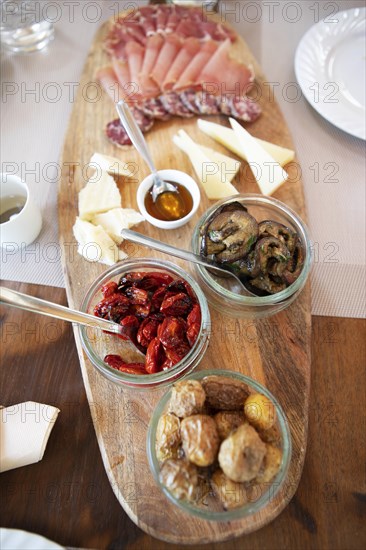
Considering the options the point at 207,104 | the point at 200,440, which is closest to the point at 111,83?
the point at 207,104

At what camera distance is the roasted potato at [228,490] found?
1077 mm

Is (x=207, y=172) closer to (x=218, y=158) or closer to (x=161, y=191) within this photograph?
(x=218, y=158)

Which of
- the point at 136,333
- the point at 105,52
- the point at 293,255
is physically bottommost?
the point at 136,333

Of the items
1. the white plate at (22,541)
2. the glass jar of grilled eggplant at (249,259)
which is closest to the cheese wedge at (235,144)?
the glass jar of grilled eggplant at (249,259)

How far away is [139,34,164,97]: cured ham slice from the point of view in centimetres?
192

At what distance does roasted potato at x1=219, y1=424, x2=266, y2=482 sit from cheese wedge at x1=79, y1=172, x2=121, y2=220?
941 millimetres

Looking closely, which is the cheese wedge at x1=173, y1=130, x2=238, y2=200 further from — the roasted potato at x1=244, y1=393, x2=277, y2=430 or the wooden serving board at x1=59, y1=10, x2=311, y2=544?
the roasted potato at x1=244, y1=393, x2=277, y2=430

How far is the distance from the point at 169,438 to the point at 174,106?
4.27 feet

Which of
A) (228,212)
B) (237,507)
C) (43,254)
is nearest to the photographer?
(237,507)

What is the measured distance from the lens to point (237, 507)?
3.59 feet

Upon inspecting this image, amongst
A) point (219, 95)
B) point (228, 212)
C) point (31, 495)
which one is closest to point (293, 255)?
point (228, 212)

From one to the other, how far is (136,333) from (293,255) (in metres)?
0.54

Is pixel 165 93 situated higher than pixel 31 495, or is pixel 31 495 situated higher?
A: pixel 165 93

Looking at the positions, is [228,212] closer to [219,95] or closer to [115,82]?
[219,95]
